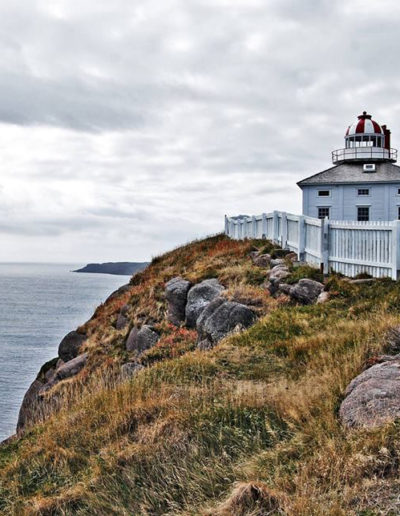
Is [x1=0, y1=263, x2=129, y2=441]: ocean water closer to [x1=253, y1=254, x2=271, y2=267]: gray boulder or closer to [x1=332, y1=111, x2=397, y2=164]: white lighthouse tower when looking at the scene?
[x1=253, y1=254, x2=271, y2=267]: gray boulder

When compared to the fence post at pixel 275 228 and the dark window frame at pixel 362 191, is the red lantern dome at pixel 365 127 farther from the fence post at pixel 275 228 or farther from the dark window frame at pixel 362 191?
the fence post at pixel 275 228

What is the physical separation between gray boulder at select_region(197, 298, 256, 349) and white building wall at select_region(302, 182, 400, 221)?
27935mm

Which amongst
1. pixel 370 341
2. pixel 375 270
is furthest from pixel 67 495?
pixel 375 270

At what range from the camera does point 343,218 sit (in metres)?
40.1

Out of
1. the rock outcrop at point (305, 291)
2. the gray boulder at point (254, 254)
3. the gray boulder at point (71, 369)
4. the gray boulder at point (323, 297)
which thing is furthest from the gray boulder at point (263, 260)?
the gray boulder at point (71, 369)

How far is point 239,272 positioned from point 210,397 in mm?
10299

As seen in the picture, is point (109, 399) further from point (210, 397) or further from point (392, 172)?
point (392, 172)

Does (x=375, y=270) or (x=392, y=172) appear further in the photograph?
(x=392, y=172)

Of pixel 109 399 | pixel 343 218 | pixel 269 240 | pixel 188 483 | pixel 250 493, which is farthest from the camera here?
pixel 343 218

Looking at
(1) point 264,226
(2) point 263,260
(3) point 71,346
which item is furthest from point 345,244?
(3) point 71,346

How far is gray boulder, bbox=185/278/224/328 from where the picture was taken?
15.7 meters

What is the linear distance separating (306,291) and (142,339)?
570cm

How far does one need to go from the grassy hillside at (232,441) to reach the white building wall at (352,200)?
3056cm

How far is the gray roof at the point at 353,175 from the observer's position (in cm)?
3997
